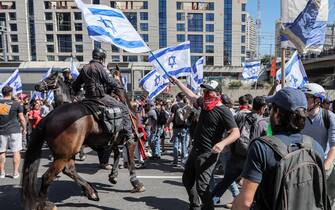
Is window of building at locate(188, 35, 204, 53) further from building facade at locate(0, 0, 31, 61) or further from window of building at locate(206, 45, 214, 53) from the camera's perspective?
building facade at locate(0, 0, 31, 61)

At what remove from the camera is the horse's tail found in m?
4.44

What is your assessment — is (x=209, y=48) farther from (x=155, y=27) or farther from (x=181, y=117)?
(x=181, y=117)

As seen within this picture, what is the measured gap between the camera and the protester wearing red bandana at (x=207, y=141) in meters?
3.95

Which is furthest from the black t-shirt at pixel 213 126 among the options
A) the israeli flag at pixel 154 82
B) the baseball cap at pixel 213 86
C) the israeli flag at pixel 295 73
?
the israeli flag at pixel 154 82

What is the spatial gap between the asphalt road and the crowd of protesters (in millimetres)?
541

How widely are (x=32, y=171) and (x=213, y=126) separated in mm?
2521

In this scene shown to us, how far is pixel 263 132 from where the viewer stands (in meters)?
4.77

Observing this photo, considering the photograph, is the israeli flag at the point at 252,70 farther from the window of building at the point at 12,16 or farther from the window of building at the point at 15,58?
the window of building at the point at 12,16

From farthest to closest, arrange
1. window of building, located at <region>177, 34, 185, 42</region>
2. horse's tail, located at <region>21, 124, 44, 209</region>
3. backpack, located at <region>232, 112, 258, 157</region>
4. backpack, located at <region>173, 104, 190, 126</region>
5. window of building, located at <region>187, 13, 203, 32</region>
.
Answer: window of building, located at <region>187, 13, 203, 32</region>, window of building, located at <region>177, 34, 185, 42</region>, backpack, located at <region>173, 104, 190, 126</region>, backpack, located at <region>232, 112, 258, 157</region>, horse's tail, located at <region>21, 124, 44, 209</region>

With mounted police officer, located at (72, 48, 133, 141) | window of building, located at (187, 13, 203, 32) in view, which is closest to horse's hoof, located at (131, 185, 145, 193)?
mounted police officer, located at (72, 48, 133, 141)

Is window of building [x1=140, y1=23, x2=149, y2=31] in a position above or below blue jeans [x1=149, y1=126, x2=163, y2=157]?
above

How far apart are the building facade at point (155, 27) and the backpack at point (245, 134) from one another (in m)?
78.4

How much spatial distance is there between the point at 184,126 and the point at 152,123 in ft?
3.88

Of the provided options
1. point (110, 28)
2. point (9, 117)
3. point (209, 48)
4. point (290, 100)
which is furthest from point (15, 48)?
point (290, 100)
